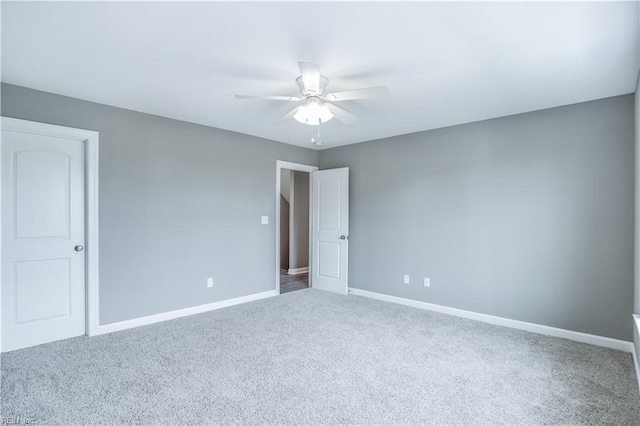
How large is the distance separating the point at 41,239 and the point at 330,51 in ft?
10.1

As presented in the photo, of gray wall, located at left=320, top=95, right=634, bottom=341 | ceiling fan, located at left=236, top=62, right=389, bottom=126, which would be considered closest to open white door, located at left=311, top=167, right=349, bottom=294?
gray wall, located at left=320, top=95, right=634, bottom=341

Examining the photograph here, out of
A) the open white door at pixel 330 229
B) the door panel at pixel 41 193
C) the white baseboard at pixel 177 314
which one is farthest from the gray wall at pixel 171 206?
the open white door at pixel 330 229

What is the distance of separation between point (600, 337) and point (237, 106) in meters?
4.18

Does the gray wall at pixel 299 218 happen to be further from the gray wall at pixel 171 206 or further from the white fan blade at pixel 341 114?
the white fan blade at pixel 341 114

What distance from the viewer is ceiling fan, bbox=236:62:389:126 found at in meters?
2.29

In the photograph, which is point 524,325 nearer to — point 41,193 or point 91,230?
point 91,230

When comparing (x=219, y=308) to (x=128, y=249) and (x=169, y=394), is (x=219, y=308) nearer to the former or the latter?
(x=128, y=249)

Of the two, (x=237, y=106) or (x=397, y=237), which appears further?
(x=397, y=237)

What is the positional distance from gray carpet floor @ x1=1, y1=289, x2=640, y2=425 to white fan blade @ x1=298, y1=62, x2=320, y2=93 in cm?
216

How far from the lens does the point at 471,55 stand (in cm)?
233

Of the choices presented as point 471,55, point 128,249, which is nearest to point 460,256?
point 471,55

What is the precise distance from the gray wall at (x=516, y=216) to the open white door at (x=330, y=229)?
38 cm

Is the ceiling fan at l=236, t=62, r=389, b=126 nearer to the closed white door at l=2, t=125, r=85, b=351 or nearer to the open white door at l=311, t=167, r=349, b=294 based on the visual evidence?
the closed white door at l=2, t=125, r=85, b=351

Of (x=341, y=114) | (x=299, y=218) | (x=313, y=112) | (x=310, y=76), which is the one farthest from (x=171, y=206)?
(x=299, y=218)
